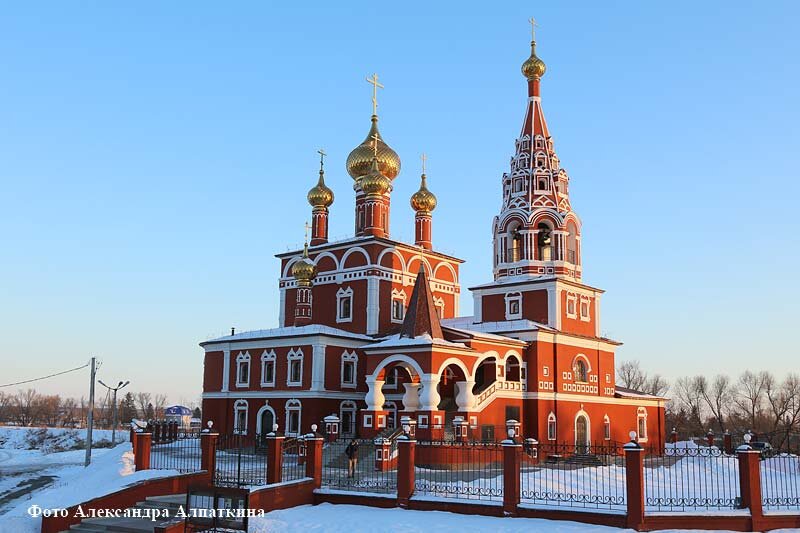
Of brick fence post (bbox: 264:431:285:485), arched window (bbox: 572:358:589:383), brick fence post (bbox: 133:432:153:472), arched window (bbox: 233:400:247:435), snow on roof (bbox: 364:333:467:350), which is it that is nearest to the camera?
brick fence post (bbox: 264:431:285:485)

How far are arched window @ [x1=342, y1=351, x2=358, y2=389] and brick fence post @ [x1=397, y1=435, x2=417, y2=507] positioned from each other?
13.5m

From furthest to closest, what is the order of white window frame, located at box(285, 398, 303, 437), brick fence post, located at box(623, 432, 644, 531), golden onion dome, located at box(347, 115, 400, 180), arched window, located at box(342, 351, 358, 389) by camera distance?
golden onion dome, located at box(347, 115, 400, 180), arched window, located at box(342, 351, 358, 389), white window frame, located at box(285, 398, 303, 437), brick fence post, located at box(623, 432, 644, 531)

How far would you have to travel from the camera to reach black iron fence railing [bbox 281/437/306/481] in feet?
61.1

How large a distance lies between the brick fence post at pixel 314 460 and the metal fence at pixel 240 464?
1.17 metres

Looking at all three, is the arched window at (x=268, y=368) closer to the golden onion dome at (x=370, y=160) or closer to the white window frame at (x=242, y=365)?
the white window frame at (x=242, y=365)

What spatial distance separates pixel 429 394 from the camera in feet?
79.1

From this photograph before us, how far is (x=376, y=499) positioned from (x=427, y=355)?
8681 mm

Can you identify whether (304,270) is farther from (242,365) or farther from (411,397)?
(411,397)

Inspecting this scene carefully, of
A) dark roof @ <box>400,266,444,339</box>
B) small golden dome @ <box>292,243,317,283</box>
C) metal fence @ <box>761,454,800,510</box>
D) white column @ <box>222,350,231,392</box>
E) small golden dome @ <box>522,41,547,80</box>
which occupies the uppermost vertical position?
small golden dome @ <box>522,41,547,80</box>

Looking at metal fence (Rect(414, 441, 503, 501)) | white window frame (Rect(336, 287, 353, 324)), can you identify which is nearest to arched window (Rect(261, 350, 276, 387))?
white window frame (Rect(336, 287, 353, 324))

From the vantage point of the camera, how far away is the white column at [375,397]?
2514 centimetres

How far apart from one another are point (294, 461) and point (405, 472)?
8.45 metres

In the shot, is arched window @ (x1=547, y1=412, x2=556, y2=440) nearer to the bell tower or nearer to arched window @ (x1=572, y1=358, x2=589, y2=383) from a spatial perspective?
arched window @ (x1=572, y1=358, x2=589, y2=383)

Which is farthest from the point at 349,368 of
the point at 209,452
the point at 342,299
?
the point at 209,452
